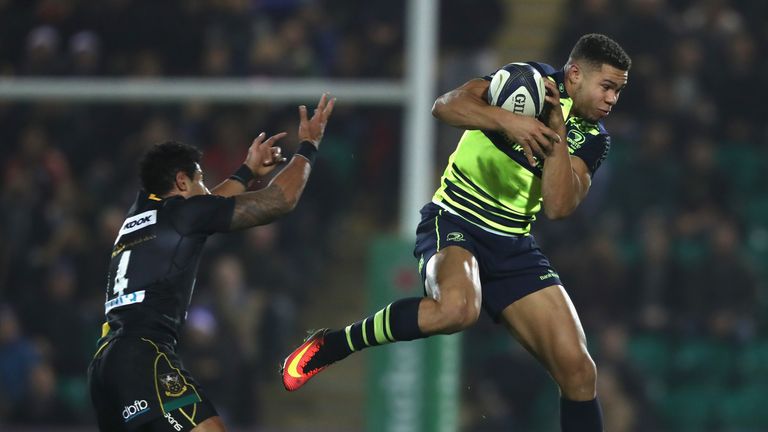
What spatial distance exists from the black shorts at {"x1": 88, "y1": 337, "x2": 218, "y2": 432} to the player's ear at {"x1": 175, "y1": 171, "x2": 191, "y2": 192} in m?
0.64

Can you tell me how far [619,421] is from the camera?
30.3ft

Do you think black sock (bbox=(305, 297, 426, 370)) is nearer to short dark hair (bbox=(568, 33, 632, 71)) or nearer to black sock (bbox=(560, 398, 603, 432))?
black sock (bbox=(560, 398, 603, 432))

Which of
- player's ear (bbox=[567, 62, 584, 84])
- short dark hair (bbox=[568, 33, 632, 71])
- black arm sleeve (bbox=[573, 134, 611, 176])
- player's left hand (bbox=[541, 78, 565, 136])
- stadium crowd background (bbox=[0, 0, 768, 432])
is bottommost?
stadium crowd background (bbox=[0, 0, 768, 432])

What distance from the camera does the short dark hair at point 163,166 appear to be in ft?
17.0

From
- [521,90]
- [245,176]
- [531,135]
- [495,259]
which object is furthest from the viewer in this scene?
[245,176]

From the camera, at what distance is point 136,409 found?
15.9 feet

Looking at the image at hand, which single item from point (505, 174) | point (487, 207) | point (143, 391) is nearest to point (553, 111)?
point (505, 174)

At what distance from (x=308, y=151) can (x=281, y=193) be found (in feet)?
1.06

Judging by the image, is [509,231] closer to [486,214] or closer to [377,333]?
[486,214]

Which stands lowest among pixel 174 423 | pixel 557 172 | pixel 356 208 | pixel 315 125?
pixel 356 208

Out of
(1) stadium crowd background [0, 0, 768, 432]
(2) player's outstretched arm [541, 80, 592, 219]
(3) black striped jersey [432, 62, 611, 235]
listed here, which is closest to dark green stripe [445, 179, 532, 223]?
(3) black striped jersey [432, 62, 611, 235]

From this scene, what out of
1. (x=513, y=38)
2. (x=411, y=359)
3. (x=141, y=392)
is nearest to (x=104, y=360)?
(x=141, y=392)

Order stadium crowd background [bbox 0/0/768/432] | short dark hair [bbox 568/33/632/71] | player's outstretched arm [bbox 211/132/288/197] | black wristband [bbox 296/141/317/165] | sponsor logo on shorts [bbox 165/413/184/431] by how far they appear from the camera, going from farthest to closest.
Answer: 1. stadium crowd background [bbox 0/0/768/432]
2. player's outstretched arm [bbox 211/132/288/197]
3. black wristband [bbox 296/141/317/165]
4. short dark hair [bbox 568/33/632/71]
5. sponsor logo on shorts [bbox 165/413/184/431]

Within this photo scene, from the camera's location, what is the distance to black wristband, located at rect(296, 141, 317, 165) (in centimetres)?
546
